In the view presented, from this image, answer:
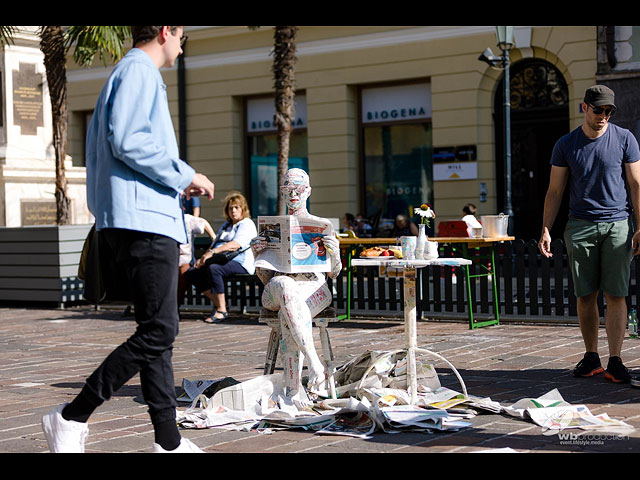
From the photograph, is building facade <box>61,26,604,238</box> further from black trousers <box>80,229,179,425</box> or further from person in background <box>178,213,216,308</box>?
black trousers <box>80,229,179,425</box>

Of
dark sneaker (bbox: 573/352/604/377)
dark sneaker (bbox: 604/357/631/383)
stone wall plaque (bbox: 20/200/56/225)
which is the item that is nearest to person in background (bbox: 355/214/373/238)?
stone wall plaque (bbox: 20/200/56/225)

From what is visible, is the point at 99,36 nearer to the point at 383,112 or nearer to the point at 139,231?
the point at 383,112

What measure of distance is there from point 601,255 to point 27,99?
1332 centimetres

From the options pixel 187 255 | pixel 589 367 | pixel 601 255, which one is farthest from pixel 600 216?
pixel 187 255

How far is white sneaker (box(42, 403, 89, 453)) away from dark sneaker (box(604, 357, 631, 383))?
378cm

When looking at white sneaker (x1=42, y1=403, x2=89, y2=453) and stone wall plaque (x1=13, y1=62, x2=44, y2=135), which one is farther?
stone wall plaque (x1=13, y1=62, x2=44, y2=135)

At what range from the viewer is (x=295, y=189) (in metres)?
6.37

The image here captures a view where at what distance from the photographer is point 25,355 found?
29.9 ft

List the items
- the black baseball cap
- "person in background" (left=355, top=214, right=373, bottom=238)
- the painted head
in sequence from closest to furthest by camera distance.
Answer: the painted head
the black baseball cap
"person in background" (left=355, top=214, right=373, bottom=238)

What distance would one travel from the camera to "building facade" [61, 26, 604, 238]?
20.3 m

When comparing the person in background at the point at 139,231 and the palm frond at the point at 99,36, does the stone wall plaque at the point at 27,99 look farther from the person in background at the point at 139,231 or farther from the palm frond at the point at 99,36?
the person in background at the point at 139,231

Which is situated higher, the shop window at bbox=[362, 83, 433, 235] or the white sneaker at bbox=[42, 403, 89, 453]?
the shop window at bbox=[362, 83, 433, 235]
